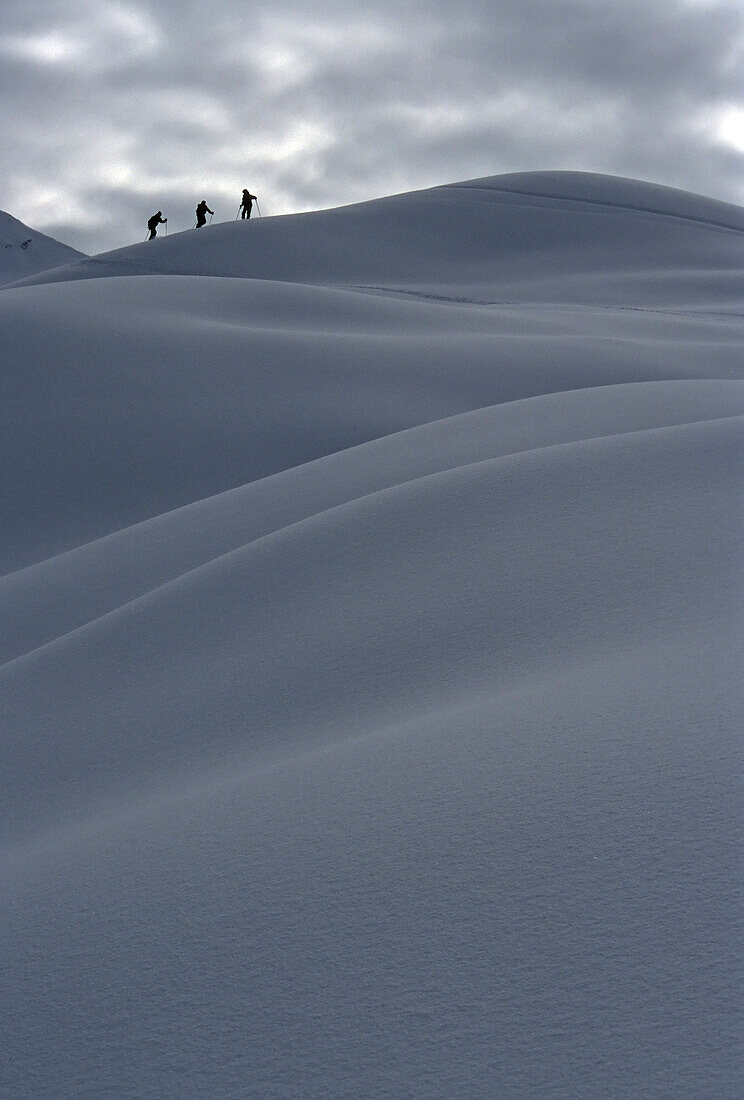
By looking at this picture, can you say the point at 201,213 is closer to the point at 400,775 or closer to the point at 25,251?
the point at 400,775

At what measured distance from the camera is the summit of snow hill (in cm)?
1977

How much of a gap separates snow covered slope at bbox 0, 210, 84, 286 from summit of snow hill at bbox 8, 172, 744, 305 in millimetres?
62897

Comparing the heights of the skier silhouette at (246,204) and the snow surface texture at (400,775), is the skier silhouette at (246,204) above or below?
above

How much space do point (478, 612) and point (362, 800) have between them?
4.34ft

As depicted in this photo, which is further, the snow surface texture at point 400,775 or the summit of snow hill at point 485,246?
the summit of snow hill at point 485,246

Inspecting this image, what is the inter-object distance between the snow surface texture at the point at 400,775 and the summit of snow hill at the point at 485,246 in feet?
40.3

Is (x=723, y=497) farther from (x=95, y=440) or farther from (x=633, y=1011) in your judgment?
(x=95, y=440)

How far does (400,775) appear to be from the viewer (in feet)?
8.57

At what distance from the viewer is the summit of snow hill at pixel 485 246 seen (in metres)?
19.8

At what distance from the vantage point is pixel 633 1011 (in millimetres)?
1689

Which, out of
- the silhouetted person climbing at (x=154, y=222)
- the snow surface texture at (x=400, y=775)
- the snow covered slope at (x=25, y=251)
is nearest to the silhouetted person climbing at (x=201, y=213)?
the silhouetted person climbing at (x=154, y=222)

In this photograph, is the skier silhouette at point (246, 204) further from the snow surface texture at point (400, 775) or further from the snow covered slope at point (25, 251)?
the snow covered slope at point (25, 251)

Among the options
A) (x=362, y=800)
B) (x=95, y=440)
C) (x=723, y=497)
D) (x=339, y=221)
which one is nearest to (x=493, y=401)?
(x=95, y=440)

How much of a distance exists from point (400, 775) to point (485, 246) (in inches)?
831
